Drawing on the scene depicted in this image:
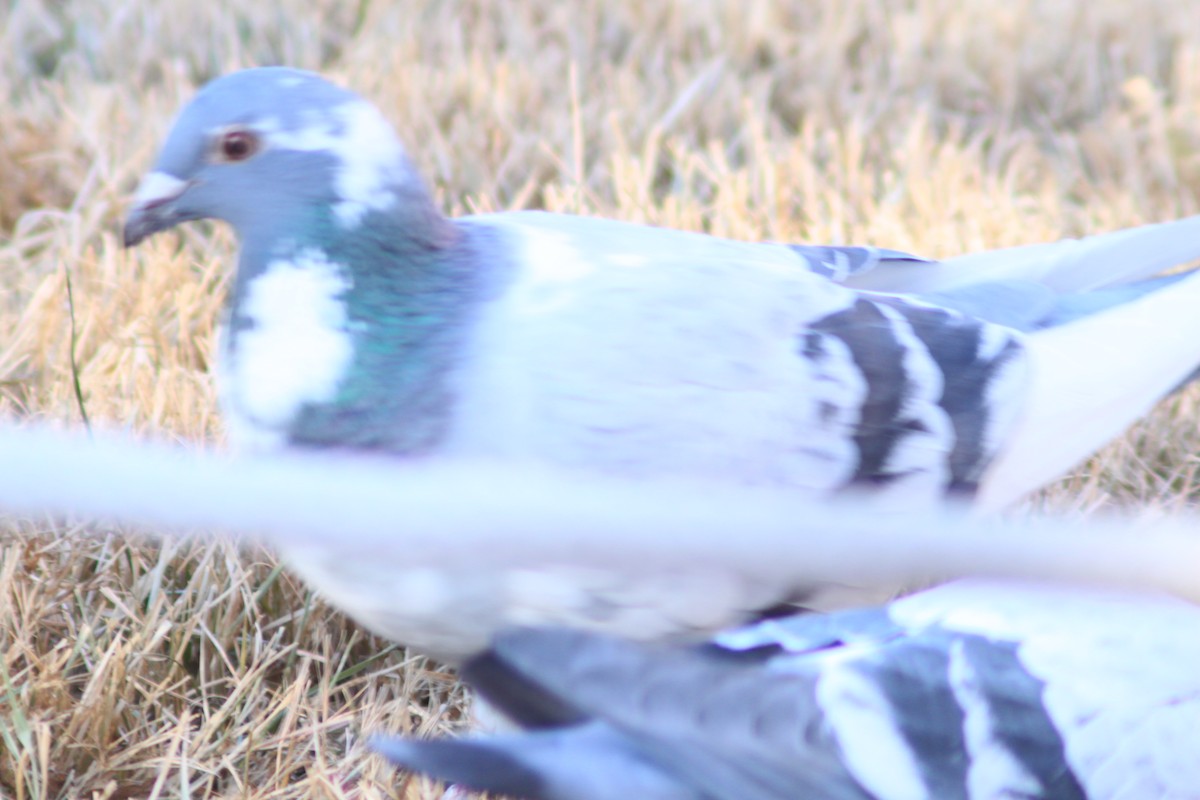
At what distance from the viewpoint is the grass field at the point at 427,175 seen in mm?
1459

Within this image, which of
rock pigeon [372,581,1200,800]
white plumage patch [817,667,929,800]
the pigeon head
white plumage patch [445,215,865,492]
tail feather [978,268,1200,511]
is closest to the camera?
rock pigeon [372,581,1200,800]

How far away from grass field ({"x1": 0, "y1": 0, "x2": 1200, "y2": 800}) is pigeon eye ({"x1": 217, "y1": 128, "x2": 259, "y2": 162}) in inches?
19.7

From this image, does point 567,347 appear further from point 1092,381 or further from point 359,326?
point 1092,381

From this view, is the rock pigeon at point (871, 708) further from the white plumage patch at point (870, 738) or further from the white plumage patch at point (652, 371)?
the white plumage patch at point (652, 371)

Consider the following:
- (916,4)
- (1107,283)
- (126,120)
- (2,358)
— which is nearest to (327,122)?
(2,358)

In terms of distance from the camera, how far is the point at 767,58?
3.51 meters

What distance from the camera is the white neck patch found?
134 cm

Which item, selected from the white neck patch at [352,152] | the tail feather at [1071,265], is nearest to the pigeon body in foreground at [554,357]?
the white neck patch at [352,152]

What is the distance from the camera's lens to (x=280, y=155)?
1.36 metres

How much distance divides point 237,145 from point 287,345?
0.24 meters

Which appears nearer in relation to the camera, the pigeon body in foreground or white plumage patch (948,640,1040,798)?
white plumage patch (948,640,1040,798)

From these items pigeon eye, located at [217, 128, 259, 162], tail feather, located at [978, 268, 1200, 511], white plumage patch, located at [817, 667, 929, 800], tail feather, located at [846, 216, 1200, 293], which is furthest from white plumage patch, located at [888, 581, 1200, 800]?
pigeon eye, located at [217, 128, 259, 162]

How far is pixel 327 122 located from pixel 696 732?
0.78 meters

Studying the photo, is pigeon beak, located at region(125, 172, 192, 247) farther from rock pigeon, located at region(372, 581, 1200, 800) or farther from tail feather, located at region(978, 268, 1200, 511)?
tail feather, located at region(978, 268, 1200, 511)
